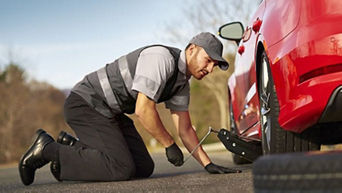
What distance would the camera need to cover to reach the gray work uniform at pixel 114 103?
4.18m

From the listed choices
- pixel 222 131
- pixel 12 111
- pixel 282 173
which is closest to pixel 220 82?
pixel 12 111

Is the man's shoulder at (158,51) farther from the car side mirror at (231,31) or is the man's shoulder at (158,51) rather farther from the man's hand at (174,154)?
the car side mirror at (231,31)

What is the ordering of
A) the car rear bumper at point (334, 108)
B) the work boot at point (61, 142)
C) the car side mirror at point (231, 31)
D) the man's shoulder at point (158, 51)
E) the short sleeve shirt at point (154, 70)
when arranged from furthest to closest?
1. the car side mirror at point (231, 31)
2. the work boot at point (61, 142)
3. the man's shoulder at point (158, 51)
4. the short sleeve shirt at point (154, 70)
5. the car rear bumper at point (334, 108)

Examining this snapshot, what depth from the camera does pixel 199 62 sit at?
13.8 ft

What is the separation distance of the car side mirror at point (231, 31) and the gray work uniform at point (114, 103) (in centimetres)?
56

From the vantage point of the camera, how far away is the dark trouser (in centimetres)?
442

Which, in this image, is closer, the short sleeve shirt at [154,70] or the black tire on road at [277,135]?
the black tire on road at [277,135]

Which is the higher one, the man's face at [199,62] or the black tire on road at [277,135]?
the man's face at [199,62]

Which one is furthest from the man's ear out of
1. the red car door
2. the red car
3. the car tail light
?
the car tail light

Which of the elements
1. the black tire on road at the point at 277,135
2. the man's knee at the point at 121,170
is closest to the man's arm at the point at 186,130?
the man's knee at the point at 121,170

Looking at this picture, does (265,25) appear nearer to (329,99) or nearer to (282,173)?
(329,99)

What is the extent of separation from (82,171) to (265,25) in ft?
5.81

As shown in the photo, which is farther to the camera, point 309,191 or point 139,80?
point 139,80

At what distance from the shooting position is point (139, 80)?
13.6 ft
